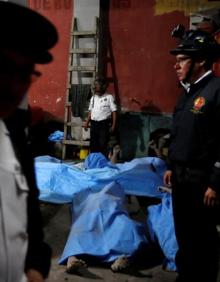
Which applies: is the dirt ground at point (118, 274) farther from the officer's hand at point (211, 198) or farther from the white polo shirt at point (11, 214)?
the white polo shirt at point (11, 214)

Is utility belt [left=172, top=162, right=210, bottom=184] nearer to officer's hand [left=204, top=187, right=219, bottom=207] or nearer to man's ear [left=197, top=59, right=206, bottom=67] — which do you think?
officer's hand [left=204, top=187, right=219, bottom=207]

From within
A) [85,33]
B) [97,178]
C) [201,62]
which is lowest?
[97,178]

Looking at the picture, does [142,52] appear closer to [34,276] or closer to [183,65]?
[183,65]

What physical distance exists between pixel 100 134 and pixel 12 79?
620 centimetres

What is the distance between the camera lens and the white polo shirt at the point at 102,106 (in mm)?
7043

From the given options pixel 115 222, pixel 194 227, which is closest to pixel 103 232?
pixel 115 222

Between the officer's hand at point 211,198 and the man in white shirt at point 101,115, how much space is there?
450cm

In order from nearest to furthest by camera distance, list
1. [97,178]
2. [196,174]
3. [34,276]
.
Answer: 1. [34,276]
2. [196,174]
3. [97,178]

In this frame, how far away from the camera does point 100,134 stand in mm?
7184

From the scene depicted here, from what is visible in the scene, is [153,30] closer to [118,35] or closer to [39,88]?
[118,35]

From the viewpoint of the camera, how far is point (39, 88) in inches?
334

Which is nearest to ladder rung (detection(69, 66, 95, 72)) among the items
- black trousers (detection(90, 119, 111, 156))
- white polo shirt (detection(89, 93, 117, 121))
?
white polo shirt (detection(89, 93, 117, 121))

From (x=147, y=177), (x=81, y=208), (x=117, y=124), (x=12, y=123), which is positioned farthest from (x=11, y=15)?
(x=117, y=124)

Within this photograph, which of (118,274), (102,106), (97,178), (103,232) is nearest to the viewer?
(118,274)
